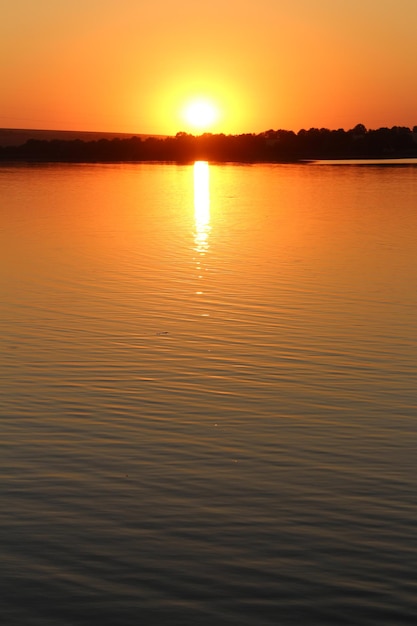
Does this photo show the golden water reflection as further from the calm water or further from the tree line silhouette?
the tree line silhouette

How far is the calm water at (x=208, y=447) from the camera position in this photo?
24.2ft

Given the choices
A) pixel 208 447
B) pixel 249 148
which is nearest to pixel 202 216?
pixel 208 447

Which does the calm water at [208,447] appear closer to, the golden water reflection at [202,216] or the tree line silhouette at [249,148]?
the golden water reflection at [202,216]

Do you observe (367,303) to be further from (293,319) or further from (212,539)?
(212,539)

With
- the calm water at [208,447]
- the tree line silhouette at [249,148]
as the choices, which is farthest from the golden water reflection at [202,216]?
the tree line silhouette at [249,148]

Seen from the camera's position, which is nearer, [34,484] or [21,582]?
[21,582]

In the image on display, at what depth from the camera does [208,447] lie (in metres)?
10.4

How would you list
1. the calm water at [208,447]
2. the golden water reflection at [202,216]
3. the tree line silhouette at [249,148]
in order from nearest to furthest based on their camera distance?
the calm water at [208,447], the golden water reflection at [202,216], the tree line silhouette at [249,148]

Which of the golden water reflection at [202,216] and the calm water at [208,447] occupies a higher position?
the calm water at [208,447]

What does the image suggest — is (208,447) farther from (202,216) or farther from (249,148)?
(249,148)

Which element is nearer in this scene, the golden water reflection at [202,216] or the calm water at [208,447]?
the calm water at [208,447]

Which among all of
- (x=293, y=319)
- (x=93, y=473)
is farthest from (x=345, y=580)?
(x=293, y=319)

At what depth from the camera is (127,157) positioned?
492 feet

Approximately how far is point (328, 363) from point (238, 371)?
121 cm
